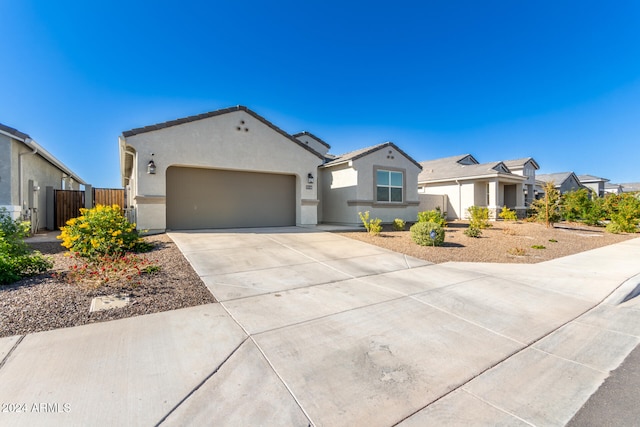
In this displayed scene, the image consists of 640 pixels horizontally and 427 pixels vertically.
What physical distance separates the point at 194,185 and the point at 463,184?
18.4 metres

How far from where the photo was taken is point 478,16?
13188 mm

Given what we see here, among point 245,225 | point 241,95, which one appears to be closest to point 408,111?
point 241,95

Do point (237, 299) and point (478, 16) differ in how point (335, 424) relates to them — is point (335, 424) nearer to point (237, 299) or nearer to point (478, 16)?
point (237, 299)

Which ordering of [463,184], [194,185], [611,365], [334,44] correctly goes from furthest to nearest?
[463,184] < [334,44] < [194,185] < [611,365]

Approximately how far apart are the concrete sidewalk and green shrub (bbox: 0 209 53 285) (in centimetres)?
261

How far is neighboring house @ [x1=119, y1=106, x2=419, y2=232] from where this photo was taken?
34.2ft

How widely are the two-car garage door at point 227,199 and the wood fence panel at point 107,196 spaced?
5885 millimetres

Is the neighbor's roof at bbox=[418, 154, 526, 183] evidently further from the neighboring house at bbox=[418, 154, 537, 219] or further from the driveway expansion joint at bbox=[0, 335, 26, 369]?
the driveway expansion joint at bbox=[0, 335, 26, 369]

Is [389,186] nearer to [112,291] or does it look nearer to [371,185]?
[371,185]

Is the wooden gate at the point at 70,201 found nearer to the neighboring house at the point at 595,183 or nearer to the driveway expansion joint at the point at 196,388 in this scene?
the driveway expansion joint at the point at 196,388

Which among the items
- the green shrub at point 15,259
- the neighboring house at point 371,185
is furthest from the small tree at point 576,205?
the green shrub at point 15,259

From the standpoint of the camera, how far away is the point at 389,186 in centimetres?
1554

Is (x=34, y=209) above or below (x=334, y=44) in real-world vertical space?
below

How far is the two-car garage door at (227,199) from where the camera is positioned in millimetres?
11344
